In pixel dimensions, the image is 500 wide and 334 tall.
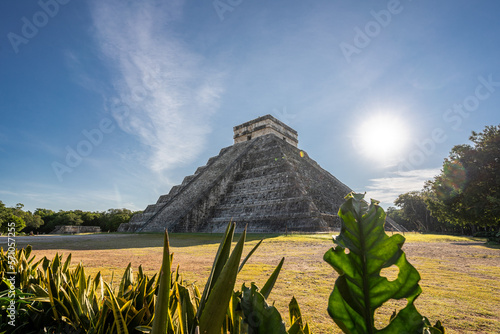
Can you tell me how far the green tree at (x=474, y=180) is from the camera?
15938 millimetres

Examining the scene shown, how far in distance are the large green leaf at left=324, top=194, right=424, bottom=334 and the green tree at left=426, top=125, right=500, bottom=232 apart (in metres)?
18.2

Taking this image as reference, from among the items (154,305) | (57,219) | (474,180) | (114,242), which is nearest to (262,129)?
(474,180)

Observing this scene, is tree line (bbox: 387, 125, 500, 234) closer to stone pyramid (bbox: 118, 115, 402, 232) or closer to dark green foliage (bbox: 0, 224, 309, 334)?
stone pyramid (bbox: 118, 115, 402, 232)

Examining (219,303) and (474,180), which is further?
(474,180)

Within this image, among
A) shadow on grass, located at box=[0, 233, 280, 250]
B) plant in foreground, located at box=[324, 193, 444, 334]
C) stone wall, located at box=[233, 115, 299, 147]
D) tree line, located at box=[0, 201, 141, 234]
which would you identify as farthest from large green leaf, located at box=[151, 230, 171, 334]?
tree line, located at box=[0, 201, 141, 234]

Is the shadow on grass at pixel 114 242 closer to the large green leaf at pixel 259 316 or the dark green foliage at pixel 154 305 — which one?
the dark green foliage at pixel 154 305

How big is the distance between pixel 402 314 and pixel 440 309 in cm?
266

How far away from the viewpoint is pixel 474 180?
16.9m

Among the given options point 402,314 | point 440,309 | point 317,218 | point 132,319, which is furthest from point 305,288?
point 317,218

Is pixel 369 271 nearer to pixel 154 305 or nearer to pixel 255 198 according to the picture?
pixel 154 305

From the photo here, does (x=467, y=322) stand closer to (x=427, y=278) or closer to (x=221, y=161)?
(x=427, y=278)

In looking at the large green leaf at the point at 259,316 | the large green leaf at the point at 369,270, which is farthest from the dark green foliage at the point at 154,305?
the large green leaf at the point at 369,270

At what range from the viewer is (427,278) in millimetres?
3926

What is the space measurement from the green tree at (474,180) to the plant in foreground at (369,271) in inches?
717
